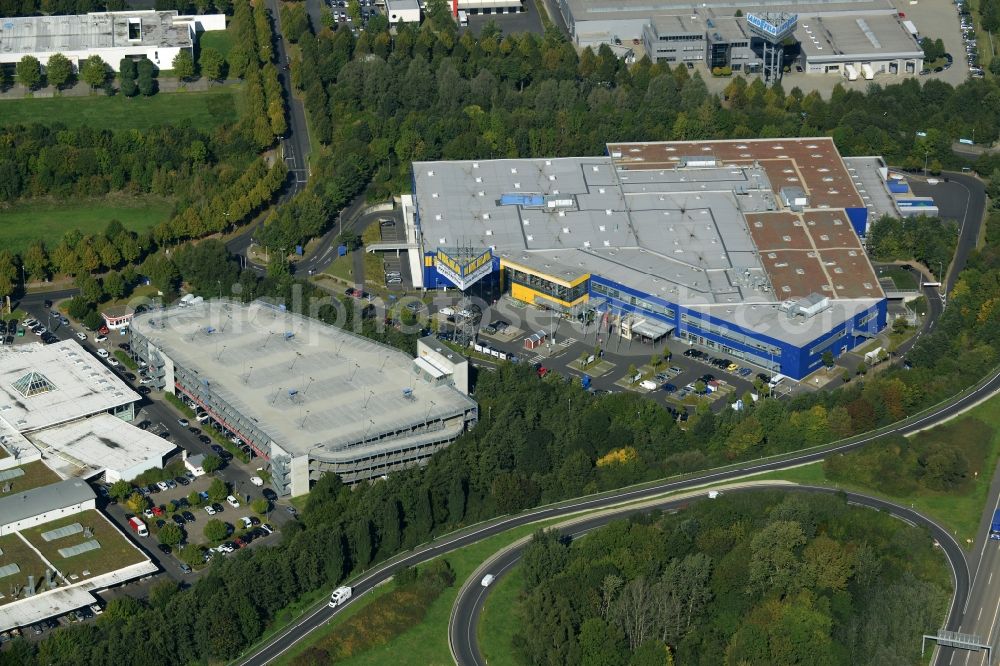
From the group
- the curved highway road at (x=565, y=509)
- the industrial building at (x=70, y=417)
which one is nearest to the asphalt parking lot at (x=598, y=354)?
the curved highway road at (x=565, y=509)

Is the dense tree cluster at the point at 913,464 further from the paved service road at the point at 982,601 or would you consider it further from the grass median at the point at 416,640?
the grass median at the point at 416,640

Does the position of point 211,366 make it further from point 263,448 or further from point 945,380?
point 945,380

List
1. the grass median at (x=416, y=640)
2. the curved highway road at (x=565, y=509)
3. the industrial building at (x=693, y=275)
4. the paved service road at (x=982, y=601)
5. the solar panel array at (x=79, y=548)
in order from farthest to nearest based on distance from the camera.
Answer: the industrial building at (x=693, y=275)
the solar panel array at (x=79, y=548)
the curved highway road at (x=565, y=509)
the grass median at (x=416, y=640)
the paved service road at (x=982, y=601)

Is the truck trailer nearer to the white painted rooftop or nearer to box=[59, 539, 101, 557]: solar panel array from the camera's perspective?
box=[59, 539, 101, 557]: solar panel array

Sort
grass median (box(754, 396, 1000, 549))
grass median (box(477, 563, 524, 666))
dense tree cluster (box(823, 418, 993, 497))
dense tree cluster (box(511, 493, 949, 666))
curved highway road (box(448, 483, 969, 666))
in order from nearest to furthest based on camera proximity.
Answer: dense tree cluster (box(511, 493, 949, 666)) → grass median (box(477, 563, 524, 666)) → curved highway road (box(448, 483, 969, 666)) → grass median (box(754, 396, 1000, 549)) → dense tree cluster (box(823, 418, 993, 497))

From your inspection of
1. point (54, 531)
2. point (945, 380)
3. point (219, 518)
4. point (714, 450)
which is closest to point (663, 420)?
point (714, 450)

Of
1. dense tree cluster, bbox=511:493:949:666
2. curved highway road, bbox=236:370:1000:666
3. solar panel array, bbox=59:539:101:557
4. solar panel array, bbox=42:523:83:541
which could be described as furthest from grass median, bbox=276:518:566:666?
solar panel array, bbox=42:523:83:541
